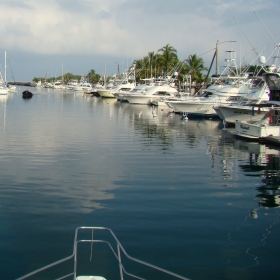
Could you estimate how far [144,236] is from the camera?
1002cm

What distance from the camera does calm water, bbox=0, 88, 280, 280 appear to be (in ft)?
29.3

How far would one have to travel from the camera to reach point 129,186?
14836mm

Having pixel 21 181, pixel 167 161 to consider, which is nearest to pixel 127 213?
pixel 21 181

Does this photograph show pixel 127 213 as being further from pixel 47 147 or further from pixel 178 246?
pixel 47 147

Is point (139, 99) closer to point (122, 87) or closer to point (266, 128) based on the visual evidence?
point (122, 87)

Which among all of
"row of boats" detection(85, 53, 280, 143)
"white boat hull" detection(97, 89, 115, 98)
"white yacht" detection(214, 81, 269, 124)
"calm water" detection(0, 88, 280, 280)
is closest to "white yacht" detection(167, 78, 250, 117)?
"row of boats" detection(85, 53, 280, 143)

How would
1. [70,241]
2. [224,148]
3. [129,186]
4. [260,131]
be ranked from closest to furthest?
[70,241], [129,186], [224,148], [260,131]

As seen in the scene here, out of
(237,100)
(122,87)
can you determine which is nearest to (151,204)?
(237,100)

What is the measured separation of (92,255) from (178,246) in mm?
1861

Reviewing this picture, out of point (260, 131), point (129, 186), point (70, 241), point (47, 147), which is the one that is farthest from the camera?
point (260, 131)

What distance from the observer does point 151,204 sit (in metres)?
12.6

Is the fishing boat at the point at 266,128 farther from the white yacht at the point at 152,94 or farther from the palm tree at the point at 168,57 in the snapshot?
the palm tree at the point at 168,57

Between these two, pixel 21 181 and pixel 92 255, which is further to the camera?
pixel 21 181

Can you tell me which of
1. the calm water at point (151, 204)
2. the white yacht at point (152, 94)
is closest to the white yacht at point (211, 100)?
the white yacht at point (152, 94)
